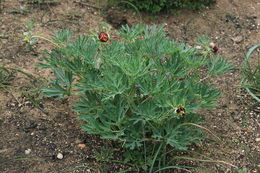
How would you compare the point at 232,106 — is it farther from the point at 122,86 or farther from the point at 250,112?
the point at 122,86

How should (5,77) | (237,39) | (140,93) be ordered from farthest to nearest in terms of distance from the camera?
(237,39) → (5,77) → (140,93)

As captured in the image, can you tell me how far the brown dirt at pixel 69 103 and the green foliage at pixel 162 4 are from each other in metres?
0.07

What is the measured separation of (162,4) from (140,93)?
1.61 metres

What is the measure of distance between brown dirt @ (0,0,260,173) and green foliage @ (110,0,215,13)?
0.07 m

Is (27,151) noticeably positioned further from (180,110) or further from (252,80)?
(252,80)

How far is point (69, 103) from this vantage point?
10.0 feet

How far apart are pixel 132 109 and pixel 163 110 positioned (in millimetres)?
179

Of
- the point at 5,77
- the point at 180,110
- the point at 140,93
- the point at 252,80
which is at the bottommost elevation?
the point at 5,77

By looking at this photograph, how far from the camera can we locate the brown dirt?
2654mm

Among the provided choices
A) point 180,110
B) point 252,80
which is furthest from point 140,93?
point 252,80

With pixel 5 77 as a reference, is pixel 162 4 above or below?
above

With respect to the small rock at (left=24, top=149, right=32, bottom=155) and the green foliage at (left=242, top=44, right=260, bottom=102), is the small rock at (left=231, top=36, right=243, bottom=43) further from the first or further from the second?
the small rock at (left=24, top=149, right=32, bottom=155)

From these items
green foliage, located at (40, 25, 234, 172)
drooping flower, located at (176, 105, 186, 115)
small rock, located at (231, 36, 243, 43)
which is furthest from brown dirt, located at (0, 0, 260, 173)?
drooping flower, located at (176, 105, 186, 115)

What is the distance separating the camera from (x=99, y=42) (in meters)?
2.59
